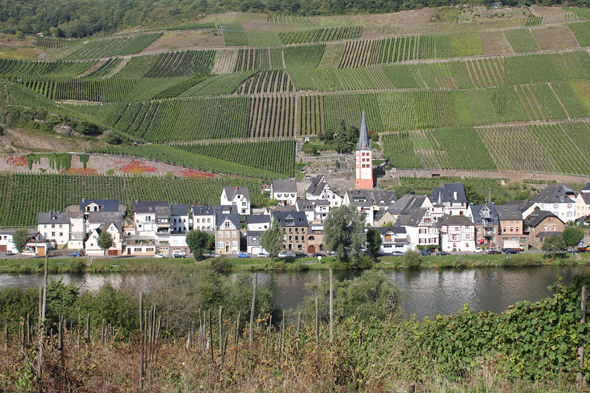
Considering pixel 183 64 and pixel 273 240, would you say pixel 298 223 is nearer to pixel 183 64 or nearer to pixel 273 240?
pixel 273 240

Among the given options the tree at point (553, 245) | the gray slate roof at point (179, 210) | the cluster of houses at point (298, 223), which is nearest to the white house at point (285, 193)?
the cluster of houses at point (298, 223)

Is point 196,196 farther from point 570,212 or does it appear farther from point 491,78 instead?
point 491,78

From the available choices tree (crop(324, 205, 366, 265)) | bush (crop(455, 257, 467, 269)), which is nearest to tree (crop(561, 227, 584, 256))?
bush (crop(455, 257, 467, 269))

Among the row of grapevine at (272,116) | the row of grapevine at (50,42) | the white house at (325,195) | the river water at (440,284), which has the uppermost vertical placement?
the row of grapevine at (50,42)

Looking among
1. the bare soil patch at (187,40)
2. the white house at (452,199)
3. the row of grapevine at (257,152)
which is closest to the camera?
the white house at (452,199)

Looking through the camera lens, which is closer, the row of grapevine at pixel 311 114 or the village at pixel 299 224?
the village at pixel 299 224

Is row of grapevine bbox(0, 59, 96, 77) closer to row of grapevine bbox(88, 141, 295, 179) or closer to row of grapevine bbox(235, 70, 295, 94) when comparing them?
row of grapevine bbox(235, 70, 295, 94)

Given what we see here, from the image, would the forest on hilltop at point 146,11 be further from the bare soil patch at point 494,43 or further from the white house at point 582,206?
the white house at point 582,206
